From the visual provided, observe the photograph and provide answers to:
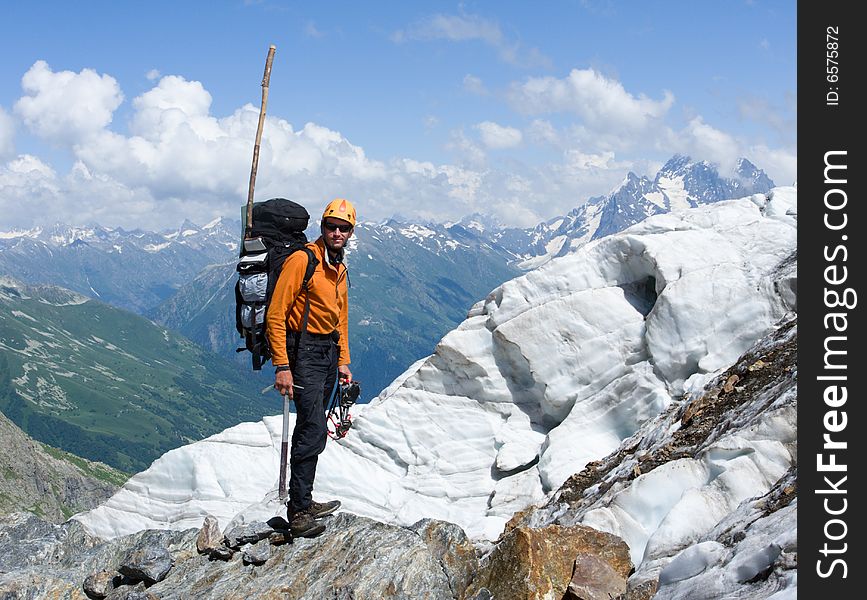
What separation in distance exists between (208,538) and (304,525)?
295 cm

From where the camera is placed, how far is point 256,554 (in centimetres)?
1259

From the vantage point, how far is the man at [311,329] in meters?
11.0

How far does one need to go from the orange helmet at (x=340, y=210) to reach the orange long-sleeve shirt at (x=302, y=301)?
48 centimetres

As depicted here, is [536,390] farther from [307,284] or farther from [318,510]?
[307,284]

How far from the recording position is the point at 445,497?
24.2 metres

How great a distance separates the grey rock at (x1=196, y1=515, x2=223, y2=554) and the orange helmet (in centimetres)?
734

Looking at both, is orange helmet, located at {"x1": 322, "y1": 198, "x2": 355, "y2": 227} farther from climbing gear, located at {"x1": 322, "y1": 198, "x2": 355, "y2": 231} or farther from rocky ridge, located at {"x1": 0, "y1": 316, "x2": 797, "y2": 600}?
rocky ridge, located at {"x1": 0, "y1": 316, "x2": 797, "y2": 600}

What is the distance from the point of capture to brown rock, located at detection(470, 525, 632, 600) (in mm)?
10055

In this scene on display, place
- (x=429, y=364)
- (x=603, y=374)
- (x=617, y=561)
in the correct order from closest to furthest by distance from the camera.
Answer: (x=617, y=561) → (x=603, y=374) → (x=429, y=364)

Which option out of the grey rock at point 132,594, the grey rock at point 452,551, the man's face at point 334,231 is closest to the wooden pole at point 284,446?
→ the grey rock at point 452,551

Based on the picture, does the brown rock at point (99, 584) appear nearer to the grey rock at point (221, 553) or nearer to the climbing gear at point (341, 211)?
the grey rock at point (221, 553)
